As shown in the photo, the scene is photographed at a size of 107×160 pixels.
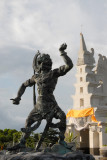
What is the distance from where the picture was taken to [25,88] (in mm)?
8359

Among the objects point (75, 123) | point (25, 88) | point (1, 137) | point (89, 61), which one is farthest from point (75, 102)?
point (25, 88)

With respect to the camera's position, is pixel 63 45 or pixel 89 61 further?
pixel 89 61

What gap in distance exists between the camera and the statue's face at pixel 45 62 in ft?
25.5

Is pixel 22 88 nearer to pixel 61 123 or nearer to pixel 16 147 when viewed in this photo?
pixel 61 123

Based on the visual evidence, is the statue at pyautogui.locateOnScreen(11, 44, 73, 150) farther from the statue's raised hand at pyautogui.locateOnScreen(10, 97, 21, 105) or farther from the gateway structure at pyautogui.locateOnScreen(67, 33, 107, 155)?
the gateway structure at pyautogui.locateOnScreen(67, 33, 107, 155)

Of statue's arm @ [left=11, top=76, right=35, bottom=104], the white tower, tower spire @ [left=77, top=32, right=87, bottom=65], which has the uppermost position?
tower spire @ [left=77, top=32, right=87, bottom=65]

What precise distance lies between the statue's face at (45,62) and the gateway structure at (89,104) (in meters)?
28.0

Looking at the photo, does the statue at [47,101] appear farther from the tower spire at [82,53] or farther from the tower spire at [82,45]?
the tower spire at [82,45]

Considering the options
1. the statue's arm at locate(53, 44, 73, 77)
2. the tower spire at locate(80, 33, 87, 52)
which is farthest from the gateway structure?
the statue's arm at locate(53, 44, 73, 77)

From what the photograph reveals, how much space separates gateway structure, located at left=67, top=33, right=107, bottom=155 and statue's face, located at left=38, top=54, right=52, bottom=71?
28.0 m

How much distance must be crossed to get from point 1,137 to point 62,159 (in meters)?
37.1

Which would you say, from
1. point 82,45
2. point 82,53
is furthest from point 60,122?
point 82,45

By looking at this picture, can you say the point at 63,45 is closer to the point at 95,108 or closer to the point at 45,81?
the point at 45,81

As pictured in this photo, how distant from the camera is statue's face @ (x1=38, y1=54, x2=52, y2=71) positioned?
25.5 ft
